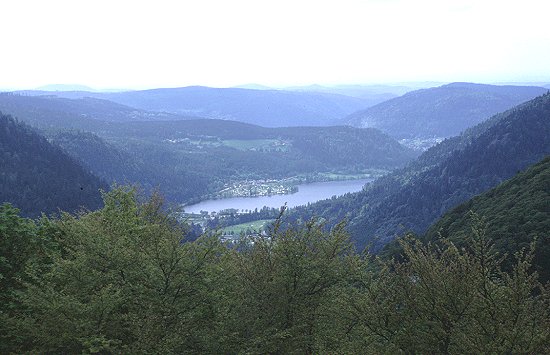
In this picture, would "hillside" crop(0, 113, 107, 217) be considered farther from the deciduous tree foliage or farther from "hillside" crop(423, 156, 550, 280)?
the deciduous tree foliage

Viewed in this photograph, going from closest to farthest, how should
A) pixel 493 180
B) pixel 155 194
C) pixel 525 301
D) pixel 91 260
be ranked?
pixel 525 301 < pixel 91 260 < pixel 155 194 < pixel 493 180

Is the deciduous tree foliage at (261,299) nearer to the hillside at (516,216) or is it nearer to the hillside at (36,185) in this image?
the hillside at (516,216)

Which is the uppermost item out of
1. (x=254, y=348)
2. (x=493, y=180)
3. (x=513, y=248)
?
(x=254, y=348)

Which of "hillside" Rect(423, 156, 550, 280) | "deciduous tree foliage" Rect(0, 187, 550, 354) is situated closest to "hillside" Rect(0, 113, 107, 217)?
"hillside" Rect(423, 156, 550, 280)

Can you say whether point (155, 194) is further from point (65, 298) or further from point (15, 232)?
point (65, 298)

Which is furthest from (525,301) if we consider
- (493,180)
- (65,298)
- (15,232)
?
(493,180)

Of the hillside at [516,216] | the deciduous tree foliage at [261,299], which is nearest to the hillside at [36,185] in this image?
the hillside at [516,216]

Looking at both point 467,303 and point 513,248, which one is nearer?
point 467,303
